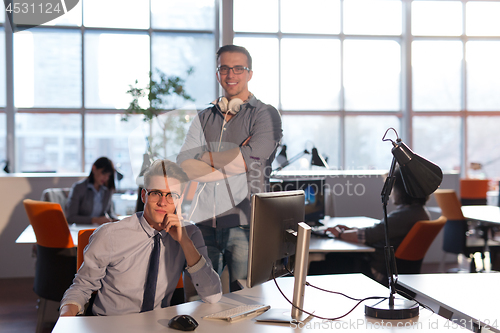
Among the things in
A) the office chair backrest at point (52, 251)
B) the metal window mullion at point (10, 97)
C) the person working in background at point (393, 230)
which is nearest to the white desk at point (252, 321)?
the person working in background at point (393, 230)

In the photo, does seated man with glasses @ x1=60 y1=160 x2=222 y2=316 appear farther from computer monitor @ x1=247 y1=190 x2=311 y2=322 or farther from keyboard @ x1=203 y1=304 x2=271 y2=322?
computer monitor @ x1=247 y1=190 x2=311 y2=322

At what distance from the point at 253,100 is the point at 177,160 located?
0.45 m

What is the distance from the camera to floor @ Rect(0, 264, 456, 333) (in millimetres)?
3082

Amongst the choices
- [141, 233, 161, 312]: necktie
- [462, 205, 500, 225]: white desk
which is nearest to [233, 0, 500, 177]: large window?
[462, 205, 500, 225]: white desk

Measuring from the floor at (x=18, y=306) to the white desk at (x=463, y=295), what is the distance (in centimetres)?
242

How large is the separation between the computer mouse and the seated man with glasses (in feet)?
0.85

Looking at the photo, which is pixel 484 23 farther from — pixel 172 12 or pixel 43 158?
pixel 43 158

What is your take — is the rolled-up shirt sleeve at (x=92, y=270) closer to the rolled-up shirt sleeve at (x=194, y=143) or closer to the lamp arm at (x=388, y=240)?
the rolled-up shirt sleeve at (x=194, y=143)

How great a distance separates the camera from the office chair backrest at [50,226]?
266 centimetres

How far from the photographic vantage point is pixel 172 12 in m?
6.50

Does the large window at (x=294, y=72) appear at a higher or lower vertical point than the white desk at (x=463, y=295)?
higher

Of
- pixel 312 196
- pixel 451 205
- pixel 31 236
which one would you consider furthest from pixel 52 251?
pixel 451 205

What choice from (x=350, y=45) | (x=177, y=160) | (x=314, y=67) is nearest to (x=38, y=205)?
(x=177, y=160)

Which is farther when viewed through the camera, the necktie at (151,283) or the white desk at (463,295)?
the necktie at (151,283)
